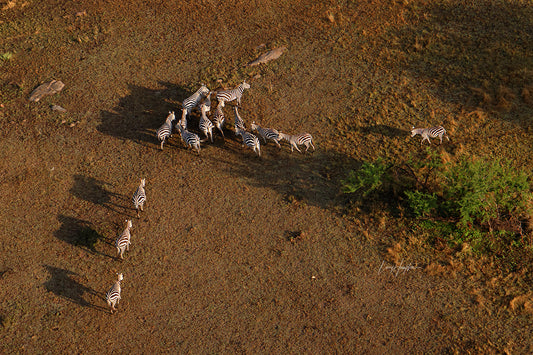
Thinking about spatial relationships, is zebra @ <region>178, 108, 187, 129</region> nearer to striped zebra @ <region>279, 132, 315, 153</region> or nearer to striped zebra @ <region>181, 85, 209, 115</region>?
striped zebra @ <region>181, 85, 209, 115</region>

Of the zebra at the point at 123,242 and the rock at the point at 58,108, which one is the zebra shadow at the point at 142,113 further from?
the zebra at the point at 123,242

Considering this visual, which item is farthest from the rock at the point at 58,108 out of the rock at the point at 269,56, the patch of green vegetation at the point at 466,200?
the patch of green vegetation at the point at 466,200

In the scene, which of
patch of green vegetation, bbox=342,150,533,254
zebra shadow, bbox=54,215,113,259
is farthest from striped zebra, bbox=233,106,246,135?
zebra shadow, bbox=54,215,113,259

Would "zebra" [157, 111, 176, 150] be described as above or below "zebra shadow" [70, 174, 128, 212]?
above

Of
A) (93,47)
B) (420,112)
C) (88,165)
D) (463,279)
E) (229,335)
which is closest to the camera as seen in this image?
(229,335)

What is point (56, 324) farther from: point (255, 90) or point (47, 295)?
point (255, 90)

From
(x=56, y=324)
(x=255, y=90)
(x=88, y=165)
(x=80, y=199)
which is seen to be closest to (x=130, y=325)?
(x=56, y=324)
